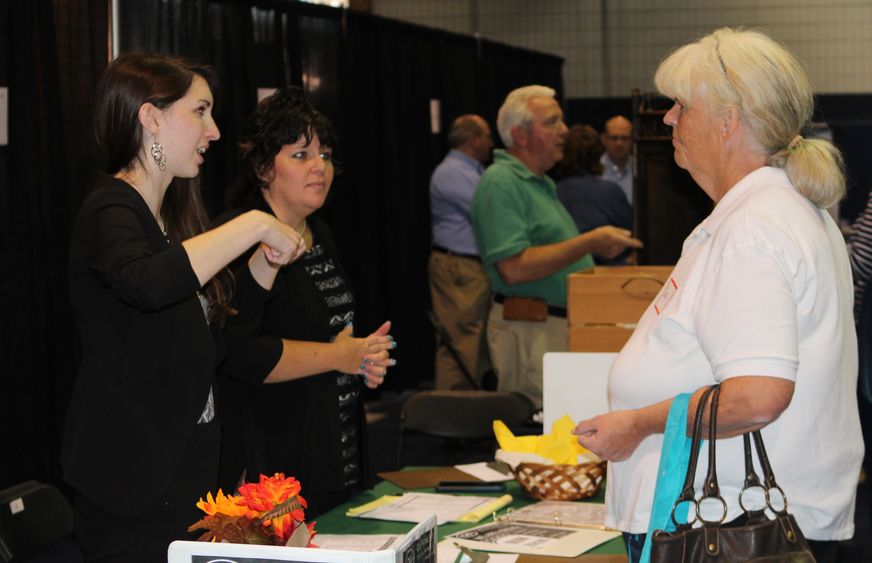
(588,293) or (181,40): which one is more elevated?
(181,40)

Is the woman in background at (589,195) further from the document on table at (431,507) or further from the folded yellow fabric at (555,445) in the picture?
the document on table at (431,507)

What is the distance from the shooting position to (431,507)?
2.65 metres

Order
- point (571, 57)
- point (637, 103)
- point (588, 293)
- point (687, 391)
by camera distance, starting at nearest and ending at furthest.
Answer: point (687, 391)
point (588, 293)
point (637, 103)
point (571, 57)

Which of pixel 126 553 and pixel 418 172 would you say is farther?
pixel 418 172

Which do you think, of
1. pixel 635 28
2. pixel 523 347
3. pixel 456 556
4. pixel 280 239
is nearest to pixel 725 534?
pixel 456 556

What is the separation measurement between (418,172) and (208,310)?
17.9 feet

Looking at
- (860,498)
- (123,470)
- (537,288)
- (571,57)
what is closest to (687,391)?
(123,470)

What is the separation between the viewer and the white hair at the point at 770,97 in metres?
1.79

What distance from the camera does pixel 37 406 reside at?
14.6 ft

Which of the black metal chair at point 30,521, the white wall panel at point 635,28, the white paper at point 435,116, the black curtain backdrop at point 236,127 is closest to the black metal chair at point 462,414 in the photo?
the black metal chair at point 30,521

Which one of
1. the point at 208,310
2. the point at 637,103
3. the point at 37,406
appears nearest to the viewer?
the point at 208,310

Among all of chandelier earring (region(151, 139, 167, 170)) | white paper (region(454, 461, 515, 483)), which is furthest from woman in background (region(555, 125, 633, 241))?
chandelier earring (region(151, 139, 167, 170))

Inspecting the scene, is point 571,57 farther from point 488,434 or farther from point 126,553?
point 126,553

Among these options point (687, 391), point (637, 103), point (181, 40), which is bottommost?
point (687, 391)
